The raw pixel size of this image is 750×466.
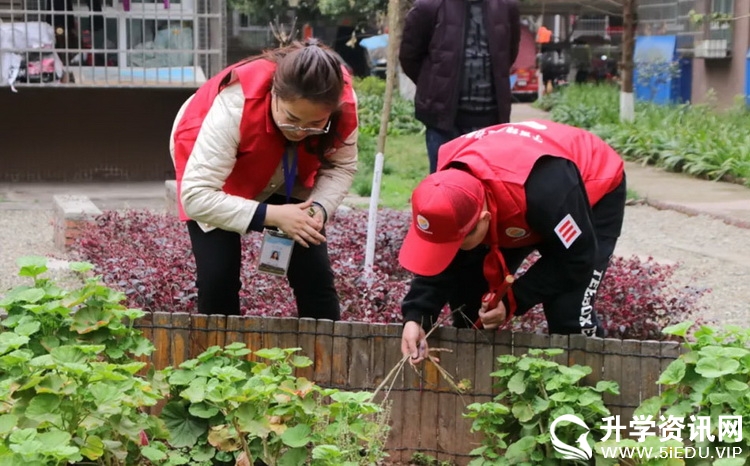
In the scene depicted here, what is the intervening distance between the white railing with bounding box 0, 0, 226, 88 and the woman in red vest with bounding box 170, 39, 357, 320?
6.67 m

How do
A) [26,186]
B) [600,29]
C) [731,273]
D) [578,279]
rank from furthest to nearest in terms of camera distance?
[600,29]
[26,186]
[731,273]
[578,279]

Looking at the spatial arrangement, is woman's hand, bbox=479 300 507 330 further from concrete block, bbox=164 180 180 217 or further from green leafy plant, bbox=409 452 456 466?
concrete block, bbox=164 180 180 217

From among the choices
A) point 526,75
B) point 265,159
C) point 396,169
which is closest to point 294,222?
point 265,159

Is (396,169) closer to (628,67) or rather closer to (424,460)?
(628,67)

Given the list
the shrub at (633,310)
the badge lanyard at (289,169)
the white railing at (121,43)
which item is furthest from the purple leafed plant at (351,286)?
the white railing at (121,43)

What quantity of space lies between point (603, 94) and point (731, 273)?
13.1 metres

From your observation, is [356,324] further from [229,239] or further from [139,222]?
[139,222]

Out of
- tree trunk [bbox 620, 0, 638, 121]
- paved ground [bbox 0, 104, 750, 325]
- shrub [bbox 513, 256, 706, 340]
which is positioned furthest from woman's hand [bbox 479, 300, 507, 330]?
tree trunk [bbox 620, 0, 638, 121]

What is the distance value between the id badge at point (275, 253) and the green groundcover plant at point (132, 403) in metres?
0.47

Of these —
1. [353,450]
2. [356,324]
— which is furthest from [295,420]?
[356,324]

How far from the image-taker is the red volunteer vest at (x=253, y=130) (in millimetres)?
3809

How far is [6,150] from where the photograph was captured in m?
11.2

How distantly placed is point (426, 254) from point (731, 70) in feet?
53.7

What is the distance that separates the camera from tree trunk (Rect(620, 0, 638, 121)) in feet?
53.4
